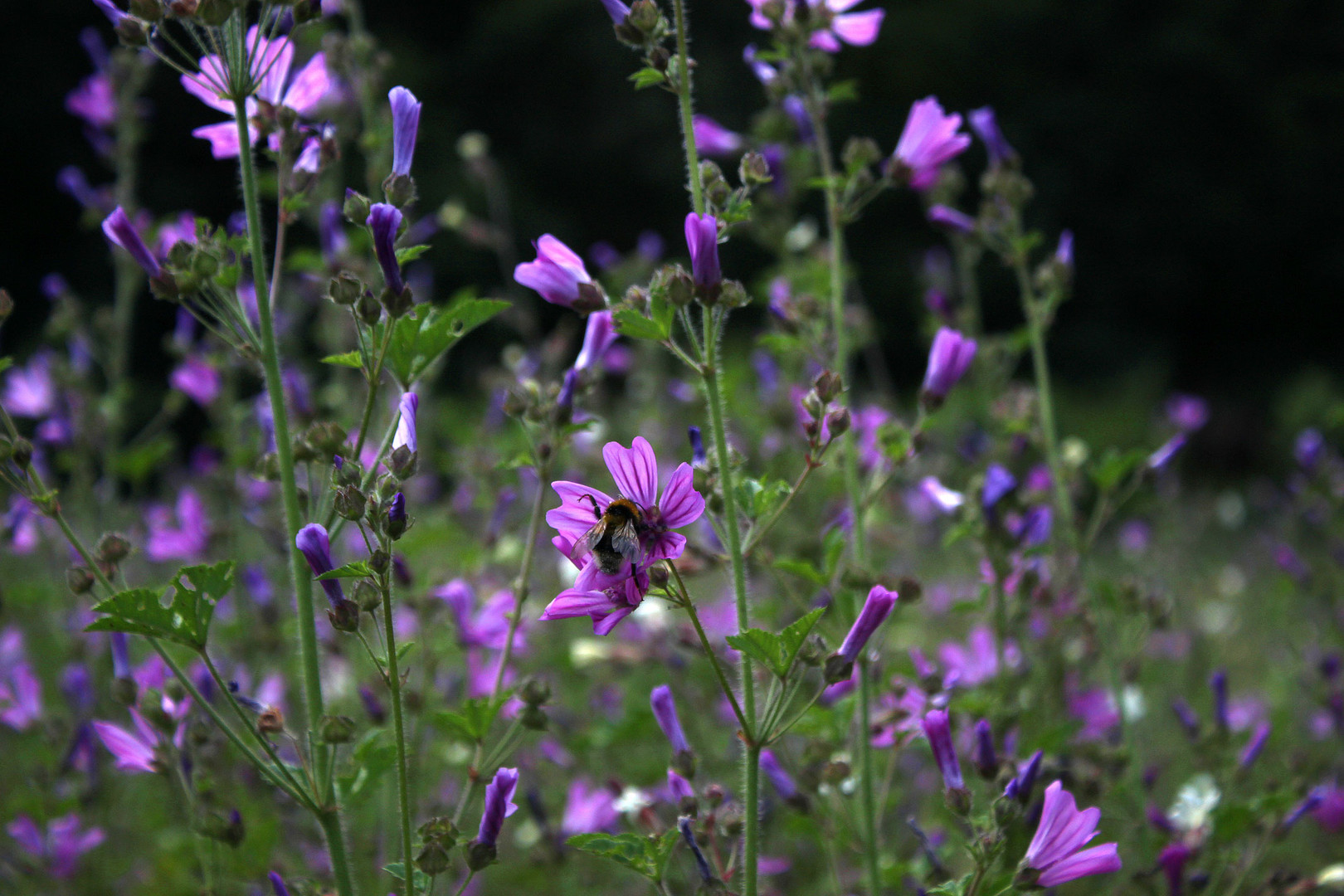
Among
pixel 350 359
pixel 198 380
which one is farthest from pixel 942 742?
pixel 198 380

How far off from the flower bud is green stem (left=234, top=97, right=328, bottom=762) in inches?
4.0

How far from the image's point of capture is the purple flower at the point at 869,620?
4.50ft

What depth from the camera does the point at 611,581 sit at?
4.65 feet

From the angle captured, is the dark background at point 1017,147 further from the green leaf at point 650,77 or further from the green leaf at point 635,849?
the green leaf at point 635,849

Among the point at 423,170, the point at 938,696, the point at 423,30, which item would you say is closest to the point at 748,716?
the point at 938,696

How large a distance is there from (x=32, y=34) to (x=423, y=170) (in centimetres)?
500

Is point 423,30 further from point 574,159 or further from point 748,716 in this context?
point 748,716

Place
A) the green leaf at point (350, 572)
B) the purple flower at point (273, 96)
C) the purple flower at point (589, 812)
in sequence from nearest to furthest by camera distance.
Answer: the green leaf at point (350, 572), the purple flower at point (273, 96), the purple flower at point (589, 812)

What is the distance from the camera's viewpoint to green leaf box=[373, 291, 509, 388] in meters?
1.48

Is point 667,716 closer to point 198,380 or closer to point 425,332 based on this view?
point 425,332

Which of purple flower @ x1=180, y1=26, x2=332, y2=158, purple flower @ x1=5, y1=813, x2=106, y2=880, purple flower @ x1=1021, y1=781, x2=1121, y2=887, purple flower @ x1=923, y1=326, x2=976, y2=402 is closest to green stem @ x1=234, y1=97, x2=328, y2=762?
purple flower @ x1=180, y1=26, x2=332, y2=158

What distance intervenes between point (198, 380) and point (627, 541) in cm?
208

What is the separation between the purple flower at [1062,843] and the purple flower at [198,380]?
8.03 feet

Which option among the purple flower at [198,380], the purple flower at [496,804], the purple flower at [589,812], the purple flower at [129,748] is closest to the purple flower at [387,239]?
the purple flower at [496,804]
